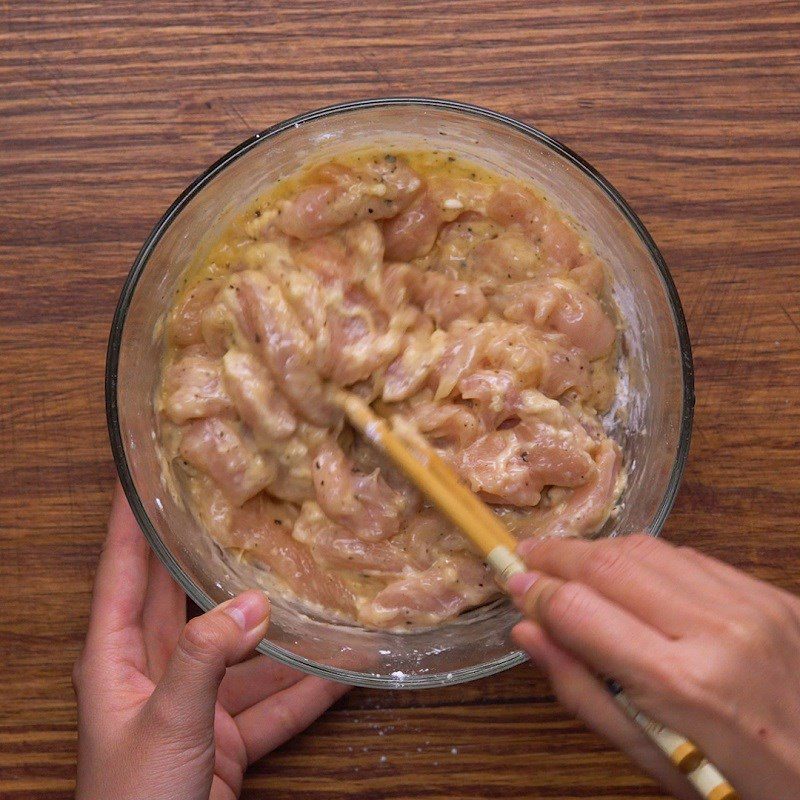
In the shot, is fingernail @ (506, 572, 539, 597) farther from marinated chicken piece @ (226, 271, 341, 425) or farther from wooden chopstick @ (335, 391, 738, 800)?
marinated chicken piece @ (226, 271, 341, 425)

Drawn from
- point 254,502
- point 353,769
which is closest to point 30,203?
point 254,502

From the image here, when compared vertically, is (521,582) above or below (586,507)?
above

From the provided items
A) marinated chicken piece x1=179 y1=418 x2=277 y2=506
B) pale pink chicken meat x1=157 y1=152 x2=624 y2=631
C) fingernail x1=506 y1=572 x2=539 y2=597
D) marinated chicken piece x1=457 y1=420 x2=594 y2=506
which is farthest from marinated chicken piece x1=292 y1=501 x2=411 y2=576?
fingernail x1=506 y1=572 x2=539 y2=597

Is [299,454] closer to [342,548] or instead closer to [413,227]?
[342,548]

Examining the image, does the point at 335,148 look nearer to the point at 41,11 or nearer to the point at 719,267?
the point at 41,11

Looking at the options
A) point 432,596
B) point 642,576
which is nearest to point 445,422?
point 432,596

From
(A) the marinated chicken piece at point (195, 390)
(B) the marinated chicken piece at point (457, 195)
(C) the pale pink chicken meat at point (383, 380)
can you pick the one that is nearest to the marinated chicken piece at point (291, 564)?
(C) the pale pink chicken meat at point (383, 380)

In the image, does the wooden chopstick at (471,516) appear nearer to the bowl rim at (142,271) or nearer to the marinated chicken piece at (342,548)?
the marinated chicken piece at (342,548)
